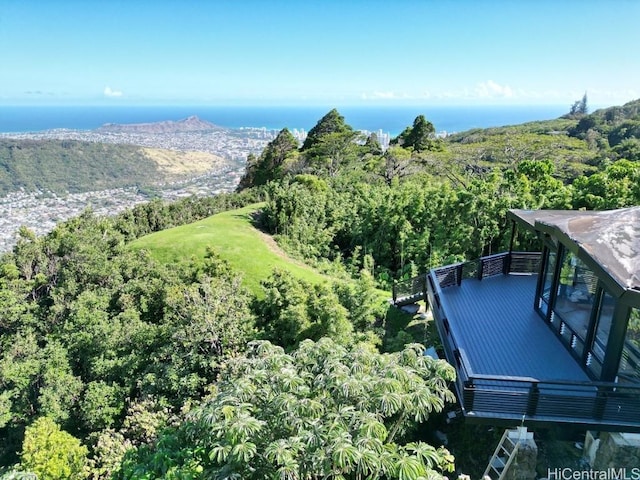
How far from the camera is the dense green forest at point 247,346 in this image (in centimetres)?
513

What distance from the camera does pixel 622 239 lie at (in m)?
7.73

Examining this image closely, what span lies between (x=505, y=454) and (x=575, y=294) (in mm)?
3589

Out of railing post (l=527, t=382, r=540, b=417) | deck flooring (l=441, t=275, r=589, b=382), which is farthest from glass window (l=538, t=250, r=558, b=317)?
railing post (l=527, t=382, r=540, b=417)

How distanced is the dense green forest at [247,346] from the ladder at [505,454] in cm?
158

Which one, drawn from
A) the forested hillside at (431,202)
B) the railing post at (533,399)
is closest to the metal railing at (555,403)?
the railing post at (533,399)

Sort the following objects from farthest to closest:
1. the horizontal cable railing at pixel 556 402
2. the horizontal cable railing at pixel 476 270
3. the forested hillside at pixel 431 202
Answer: the forested hillside at pixel 431 202 → the horizontal cable railing at pixel 476 270 → the horizontal cable railing at pixel 556 402

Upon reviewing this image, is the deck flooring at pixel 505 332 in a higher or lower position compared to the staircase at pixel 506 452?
higher

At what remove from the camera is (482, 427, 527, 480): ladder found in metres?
7.25

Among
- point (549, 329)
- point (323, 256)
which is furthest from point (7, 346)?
point (549, 329)

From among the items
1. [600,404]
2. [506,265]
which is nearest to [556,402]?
[600,404]

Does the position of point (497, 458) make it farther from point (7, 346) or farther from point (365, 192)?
point (365, 192)

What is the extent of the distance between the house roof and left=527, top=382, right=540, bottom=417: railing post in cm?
211

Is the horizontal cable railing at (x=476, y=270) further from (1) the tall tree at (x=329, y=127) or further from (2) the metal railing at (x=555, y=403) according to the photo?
(1) the tall tree at (x=329, y=127)

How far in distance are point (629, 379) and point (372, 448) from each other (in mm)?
5133
